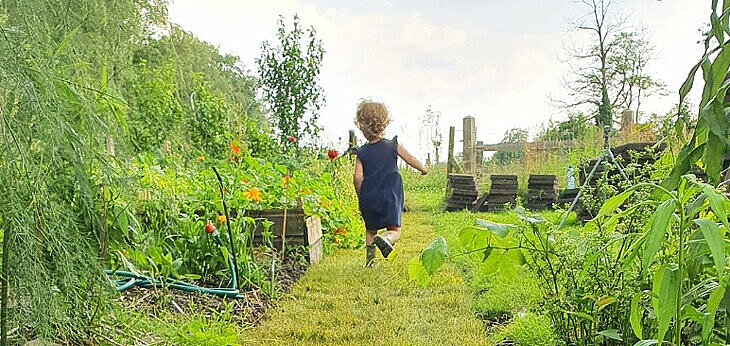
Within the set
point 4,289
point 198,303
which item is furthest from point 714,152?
point 198,303

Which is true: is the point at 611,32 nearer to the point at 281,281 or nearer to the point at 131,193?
the point at 281,281

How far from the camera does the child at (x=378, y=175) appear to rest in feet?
15.3

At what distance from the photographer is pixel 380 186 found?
4664 millimetres

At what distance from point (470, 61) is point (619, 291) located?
756 centimetres

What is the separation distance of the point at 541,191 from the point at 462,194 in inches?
41.3

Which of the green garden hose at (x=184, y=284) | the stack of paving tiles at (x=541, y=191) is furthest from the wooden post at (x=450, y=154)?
the green garden hose at (x=184, y=284)

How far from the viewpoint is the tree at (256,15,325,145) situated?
7.12 m

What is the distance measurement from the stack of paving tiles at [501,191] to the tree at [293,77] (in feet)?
8.97

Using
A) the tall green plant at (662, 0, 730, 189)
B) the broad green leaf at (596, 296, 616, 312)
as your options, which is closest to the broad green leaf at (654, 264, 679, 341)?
the tall green plant at (662, 0, 730, 189)

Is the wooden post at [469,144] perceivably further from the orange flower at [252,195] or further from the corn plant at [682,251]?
the corn plant at [682,251]

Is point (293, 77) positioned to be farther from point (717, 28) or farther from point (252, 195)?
point (717, 28)

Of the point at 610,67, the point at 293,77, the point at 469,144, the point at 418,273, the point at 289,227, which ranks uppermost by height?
the point at 610,67

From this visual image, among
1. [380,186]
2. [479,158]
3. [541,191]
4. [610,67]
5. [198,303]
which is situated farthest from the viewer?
[610,67]

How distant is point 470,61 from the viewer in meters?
8.94
